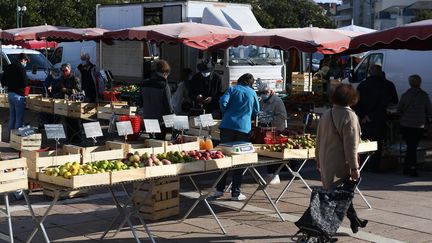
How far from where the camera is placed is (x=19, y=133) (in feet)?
27.7

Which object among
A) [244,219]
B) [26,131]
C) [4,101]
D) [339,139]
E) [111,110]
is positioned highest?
[339,139]

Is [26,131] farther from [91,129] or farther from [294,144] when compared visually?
[294,144]

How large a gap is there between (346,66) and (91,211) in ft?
64.2

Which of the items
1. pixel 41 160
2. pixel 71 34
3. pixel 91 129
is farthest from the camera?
pixel 71 34

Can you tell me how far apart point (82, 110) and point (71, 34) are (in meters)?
6.52

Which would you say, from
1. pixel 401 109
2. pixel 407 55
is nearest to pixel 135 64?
pixel 407 55

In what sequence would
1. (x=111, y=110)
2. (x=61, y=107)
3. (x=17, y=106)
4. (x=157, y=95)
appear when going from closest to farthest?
1. (x=157, y=95)
2. (x=111, y=110)
3. (x=61, y=107)
4. (x=17, y=106)

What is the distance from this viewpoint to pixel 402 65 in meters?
16.3

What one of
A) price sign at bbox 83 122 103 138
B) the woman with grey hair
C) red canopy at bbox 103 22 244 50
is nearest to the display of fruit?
price sign at bbox 83 122 103 138

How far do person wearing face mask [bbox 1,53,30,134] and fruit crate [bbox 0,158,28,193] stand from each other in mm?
7836

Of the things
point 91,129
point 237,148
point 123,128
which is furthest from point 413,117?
point 91,129

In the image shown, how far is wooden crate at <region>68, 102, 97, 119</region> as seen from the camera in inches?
513

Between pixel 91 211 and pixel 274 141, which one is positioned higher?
pixel 274 141

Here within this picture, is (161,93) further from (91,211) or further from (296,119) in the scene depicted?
(296,119)
